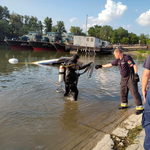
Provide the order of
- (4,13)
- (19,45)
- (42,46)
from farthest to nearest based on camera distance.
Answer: (4,13) < (19,45) < (42,46)

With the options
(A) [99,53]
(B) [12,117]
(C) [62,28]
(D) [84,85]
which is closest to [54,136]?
(B) [12,117]

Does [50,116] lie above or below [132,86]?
below

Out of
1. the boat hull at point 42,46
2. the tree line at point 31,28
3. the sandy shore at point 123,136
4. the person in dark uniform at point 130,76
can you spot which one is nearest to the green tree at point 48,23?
the tree line at point 31,28

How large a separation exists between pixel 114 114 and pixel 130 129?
111 centimetres

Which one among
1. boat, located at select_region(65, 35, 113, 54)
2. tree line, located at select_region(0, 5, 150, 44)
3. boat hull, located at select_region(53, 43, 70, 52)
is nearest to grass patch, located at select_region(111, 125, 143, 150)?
boat, located at select_region(65, 35, 113, 54)

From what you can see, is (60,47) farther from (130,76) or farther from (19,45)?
(130,76)

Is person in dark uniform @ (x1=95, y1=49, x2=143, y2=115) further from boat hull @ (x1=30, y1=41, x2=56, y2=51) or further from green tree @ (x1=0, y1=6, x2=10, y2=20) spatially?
green tree @ (x1=0, y1=6, x2=10, y2=20)

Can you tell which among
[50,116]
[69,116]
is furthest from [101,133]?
[50,116]

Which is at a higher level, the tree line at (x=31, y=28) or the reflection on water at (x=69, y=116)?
the tree line at (x=31, y=28)

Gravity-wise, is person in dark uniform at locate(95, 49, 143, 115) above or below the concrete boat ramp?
above

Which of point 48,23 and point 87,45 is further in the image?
point 48,23

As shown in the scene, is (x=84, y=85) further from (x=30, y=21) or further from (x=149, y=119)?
(x=30, y=21)

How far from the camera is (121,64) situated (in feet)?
13.8

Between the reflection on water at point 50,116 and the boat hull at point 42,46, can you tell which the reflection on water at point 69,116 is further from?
the boat hull at point 42,46
